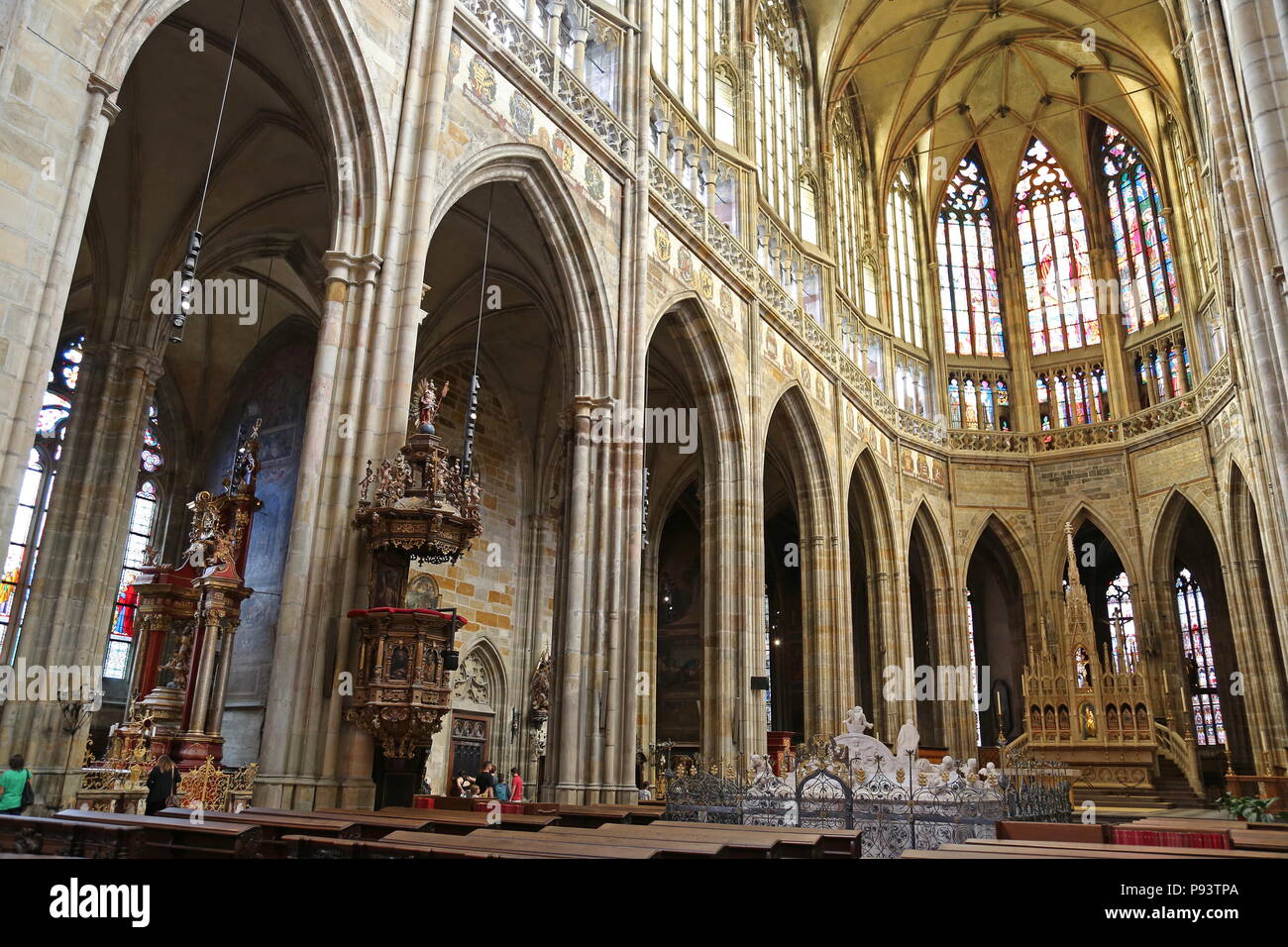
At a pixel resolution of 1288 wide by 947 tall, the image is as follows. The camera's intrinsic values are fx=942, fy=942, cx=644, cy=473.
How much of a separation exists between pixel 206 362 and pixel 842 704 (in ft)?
49.8

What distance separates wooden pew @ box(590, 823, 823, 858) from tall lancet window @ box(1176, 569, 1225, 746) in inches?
1000

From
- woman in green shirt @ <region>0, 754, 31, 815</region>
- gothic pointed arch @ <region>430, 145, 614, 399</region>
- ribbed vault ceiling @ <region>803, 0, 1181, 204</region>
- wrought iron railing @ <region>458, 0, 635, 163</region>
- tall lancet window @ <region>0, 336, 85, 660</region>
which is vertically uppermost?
ribbed vault ceiling @ <region>803, 0, 1181, 204</region>

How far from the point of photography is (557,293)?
14.5 meters

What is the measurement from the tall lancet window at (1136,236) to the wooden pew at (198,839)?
28.2m

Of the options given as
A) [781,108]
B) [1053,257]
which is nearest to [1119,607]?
[1053,257]

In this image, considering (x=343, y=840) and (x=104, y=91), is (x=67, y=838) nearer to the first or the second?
(x=343, y=840)

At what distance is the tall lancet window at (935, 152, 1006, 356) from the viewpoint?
100 ft

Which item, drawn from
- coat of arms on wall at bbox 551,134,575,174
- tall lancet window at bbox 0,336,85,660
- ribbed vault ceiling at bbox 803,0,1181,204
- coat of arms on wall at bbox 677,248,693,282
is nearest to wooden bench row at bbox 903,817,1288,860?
coat of arms on wall at bbox 551,134,575,174

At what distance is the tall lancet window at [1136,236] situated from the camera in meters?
27.5

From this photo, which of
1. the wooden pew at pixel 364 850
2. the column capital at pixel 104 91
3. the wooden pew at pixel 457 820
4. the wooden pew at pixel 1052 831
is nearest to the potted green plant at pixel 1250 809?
the wooden pew at pixel 1052 831

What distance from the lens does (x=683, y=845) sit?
15.7ft

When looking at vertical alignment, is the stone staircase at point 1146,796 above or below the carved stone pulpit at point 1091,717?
below

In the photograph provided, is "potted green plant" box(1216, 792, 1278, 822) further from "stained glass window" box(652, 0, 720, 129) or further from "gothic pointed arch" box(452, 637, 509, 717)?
"stained glass window" box(652, 0, 720, 129)

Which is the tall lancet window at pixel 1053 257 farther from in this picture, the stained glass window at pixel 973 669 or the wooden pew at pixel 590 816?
the wooden pew at pixel 590 816
